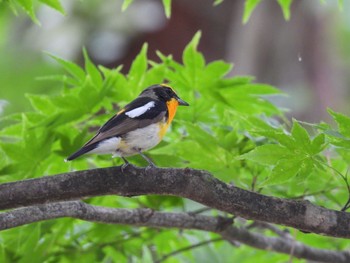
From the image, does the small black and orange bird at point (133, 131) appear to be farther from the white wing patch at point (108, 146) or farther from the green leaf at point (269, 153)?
the green leaf at point (269, 153)

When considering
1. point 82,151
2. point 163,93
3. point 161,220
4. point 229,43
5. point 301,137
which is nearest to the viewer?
point 301,137

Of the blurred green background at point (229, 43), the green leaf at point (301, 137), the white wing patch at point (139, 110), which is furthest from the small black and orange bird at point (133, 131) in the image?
the blurred green background at point (229, 43)

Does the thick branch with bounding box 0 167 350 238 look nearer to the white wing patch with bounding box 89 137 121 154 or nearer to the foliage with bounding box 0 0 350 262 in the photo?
the foliage with bounding box 0 0 350 262

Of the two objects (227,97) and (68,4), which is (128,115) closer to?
(227,97)

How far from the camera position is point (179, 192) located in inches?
83.5

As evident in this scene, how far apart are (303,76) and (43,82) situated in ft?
8.51

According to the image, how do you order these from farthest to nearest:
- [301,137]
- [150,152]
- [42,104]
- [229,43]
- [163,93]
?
[229,43]
[163,93]
[42,104]
[150,152]
[301,137]

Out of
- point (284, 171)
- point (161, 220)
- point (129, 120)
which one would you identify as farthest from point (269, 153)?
point (129, 120)

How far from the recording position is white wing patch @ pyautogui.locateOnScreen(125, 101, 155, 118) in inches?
106

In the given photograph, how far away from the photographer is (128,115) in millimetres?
2684

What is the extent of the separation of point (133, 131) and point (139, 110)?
114mm

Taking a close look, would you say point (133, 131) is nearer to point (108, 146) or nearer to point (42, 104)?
point (108, 146)

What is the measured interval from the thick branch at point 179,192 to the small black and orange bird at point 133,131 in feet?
1.13

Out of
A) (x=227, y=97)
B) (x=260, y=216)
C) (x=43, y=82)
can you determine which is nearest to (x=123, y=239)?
(x=227, y=97)
